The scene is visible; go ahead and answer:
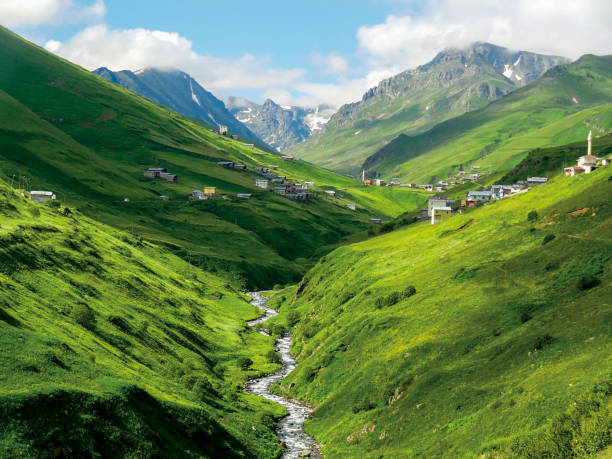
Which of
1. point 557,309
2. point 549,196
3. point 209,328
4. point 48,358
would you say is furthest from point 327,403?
point 549,196

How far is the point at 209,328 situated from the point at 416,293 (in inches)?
2138

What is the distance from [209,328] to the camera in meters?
134

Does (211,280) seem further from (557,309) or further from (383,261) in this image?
(557,309)

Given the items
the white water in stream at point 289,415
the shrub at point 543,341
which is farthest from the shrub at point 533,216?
the shrub at point 543,341

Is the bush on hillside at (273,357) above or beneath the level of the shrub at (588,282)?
beneath

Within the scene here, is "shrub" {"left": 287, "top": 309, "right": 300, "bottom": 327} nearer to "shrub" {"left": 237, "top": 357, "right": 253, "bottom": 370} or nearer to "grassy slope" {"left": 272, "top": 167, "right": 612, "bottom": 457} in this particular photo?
"grassy slope" {"left": 272, "top": 167, "right": 612, "bottom": 457}

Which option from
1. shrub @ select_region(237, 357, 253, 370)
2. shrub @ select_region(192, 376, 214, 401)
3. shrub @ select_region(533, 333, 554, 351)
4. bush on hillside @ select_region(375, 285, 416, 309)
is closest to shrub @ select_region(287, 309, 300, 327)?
shrub @ select_region(237, 357, 253, 370)

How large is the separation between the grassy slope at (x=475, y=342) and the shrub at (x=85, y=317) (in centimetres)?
3613

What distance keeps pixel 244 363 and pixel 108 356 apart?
45341mm

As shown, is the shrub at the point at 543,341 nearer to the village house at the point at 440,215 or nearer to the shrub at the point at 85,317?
the shrub at the point at 85,317

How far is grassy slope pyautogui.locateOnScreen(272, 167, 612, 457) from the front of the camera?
52250mm

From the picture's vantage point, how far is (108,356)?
7244 cm

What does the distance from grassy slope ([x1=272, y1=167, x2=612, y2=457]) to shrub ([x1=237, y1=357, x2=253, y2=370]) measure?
11.9m

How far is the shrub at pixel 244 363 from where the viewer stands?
374 ft
